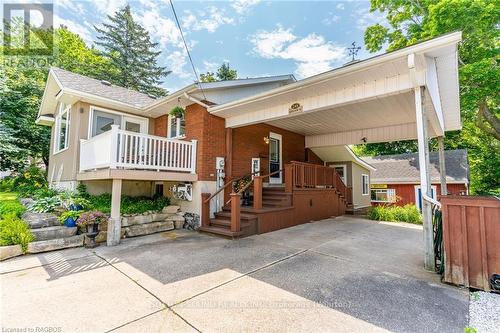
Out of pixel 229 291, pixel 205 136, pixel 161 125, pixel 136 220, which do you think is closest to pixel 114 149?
pixel 136 220

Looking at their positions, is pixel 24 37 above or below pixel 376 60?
above

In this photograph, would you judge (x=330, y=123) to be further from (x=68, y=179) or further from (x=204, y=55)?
(x=68, y=179)

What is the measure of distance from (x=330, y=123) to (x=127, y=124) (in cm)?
840

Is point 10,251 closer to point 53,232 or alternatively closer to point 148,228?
point 53,232

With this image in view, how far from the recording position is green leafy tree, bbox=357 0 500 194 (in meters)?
10.3

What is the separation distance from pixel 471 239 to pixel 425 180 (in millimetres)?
1287

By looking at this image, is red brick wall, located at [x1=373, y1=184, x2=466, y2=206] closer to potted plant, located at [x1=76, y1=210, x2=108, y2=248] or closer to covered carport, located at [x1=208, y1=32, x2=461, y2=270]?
covered carport, located at [x1=208, y1=32, x2=461, y2=270]

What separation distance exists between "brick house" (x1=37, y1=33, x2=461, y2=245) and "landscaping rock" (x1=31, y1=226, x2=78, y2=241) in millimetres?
1000

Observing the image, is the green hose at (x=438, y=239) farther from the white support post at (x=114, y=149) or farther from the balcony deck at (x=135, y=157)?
the white support post at (x=114, y=149)

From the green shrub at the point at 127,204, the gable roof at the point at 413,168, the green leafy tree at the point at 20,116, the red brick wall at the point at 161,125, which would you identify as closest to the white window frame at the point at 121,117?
the red brick wall at the point at 161,125

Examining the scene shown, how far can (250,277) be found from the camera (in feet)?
12.9

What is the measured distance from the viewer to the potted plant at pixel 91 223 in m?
5.88

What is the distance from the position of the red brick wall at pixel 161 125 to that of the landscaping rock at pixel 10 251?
5892 mm

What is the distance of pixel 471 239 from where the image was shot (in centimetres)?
351
